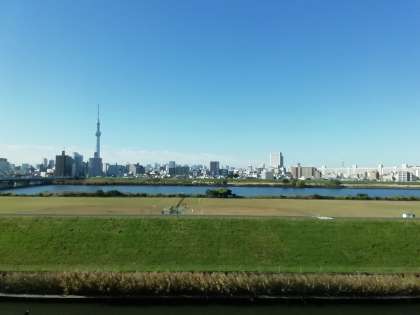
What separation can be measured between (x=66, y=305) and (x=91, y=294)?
51.3 inches

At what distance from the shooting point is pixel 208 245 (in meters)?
29.0

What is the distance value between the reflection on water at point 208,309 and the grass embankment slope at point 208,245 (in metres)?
3.77

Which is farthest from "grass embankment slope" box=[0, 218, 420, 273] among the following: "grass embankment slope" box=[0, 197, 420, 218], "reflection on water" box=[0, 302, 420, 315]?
"grass embankment slope" box=[0, 197, 420, 218]

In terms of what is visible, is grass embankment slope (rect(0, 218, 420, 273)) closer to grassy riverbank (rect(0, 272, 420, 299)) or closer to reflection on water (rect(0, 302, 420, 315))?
grassy riverbank (rect(0, 272, 420, 299))

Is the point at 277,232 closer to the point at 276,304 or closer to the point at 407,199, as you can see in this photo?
the point at 276,304

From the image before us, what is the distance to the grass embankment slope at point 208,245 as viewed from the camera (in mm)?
25625

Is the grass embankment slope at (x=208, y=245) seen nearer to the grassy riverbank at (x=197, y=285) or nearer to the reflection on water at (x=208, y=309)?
the grassy riverbank at (x=197, y=285)

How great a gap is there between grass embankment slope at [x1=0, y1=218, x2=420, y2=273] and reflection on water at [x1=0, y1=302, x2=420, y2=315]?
3773 mm

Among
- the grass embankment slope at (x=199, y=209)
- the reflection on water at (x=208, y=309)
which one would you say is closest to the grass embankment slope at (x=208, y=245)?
the reflection on water at (x=208, y=309)

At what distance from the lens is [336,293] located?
67.7 feet

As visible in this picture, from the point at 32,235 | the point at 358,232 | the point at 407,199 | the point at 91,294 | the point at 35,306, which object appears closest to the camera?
the point at 35,306

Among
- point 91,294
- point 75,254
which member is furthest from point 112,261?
point 91,294

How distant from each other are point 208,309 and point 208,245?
989cm

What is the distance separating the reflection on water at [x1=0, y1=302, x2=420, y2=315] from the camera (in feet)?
60.7
